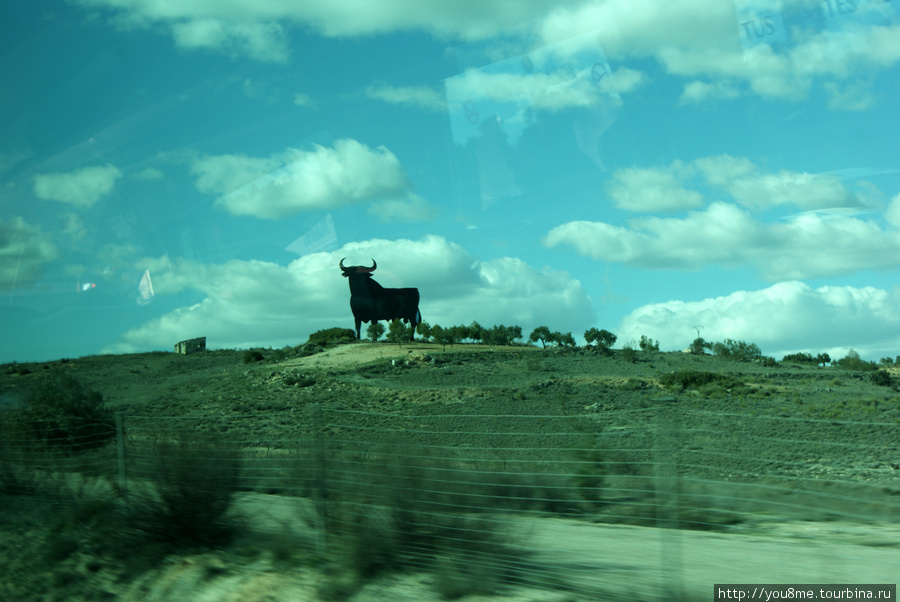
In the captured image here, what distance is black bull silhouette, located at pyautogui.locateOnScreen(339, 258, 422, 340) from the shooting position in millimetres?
45031

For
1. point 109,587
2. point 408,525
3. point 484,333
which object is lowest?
point 109,587

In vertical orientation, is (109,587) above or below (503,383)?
below

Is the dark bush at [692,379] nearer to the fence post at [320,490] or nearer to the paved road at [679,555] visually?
the paved road at [679,555]

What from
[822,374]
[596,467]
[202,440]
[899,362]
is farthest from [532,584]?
[899,362]

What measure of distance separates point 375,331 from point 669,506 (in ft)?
131

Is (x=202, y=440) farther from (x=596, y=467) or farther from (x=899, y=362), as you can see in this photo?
(x=899, y=362)

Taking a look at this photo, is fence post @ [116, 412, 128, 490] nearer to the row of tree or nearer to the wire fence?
the wire fence

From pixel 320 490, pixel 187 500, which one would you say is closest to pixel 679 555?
pixel 320 490

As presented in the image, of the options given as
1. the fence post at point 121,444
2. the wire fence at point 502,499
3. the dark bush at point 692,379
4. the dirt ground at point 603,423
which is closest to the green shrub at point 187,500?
the wire fence at point 502,499

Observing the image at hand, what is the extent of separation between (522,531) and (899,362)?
46.4 m

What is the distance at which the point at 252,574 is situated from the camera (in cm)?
774

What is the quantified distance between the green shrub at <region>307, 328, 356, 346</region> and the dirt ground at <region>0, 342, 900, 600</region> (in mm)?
4108

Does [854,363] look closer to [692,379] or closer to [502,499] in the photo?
[692,379]

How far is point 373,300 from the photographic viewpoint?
4562 centimetres
